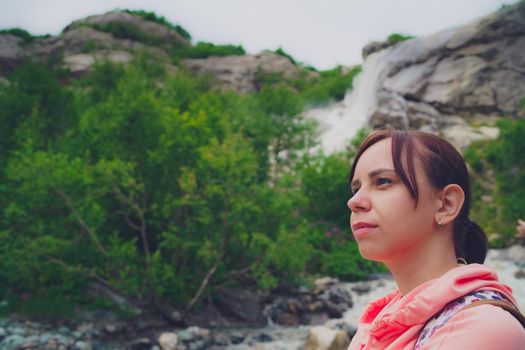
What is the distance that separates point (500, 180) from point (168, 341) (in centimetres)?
1955

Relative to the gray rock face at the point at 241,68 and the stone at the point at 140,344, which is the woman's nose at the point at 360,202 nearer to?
the stone at the point at 140,344

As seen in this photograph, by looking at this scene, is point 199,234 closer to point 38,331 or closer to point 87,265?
point 87,265

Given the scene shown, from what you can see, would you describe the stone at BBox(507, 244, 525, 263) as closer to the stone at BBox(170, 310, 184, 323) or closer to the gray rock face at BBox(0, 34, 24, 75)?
the stone at BBox(170, 310, 184, 323)

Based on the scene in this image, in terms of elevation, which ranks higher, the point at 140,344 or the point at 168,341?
the point at 168,341

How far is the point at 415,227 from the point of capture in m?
1.61

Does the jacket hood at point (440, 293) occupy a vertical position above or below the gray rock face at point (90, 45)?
below

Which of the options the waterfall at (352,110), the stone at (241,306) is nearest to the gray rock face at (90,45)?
the waterfall at (352,110)

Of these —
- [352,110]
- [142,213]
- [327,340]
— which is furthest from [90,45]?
[327,340]

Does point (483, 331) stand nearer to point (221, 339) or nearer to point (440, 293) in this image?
point (440, 293)

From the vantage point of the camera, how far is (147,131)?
15.5m

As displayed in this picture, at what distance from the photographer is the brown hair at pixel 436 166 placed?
63.6 inches

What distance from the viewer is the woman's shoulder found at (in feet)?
3.92

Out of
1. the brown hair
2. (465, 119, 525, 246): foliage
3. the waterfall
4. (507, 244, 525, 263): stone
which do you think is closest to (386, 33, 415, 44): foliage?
the waterfall

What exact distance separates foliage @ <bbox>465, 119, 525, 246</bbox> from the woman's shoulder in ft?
72.7
